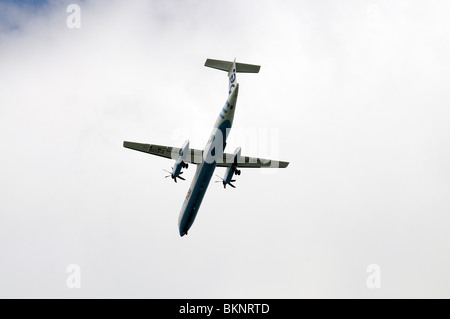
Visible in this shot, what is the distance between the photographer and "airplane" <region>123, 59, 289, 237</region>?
1619 inches

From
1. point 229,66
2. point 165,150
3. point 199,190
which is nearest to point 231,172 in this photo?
point 199,190

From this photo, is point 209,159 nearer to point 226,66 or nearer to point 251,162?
point 251,162

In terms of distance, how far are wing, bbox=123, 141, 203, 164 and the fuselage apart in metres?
2.34

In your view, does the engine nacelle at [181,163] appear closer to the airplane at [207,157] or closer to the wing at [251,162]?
the airplane at [207,157]

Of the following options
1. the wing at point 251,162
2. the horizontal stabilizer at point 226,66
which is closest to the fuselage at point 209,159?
the horizontal stabilizer at point 226,66

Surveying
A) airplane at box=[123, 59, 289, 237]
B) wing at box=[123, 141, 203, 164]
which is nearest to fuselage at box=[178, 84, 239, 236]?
airplane at box=[123, 59, 289, 237]

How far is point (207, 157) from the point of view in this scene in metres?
42.2

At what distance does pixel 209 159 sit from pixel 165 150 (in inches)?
269

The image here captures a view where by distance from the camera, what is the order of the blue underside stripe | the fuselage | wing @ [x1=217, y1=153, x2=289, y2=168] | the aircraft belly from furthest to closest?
wing @ [x1=217, y1=153, x2=289, y2=168], the aircraft belly, the blue underside stripe, the fuselage

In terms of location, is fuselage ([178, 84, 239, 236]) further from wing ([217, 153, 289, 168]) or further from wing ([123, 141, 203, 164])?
wing ([217, 153, 289, 168])
